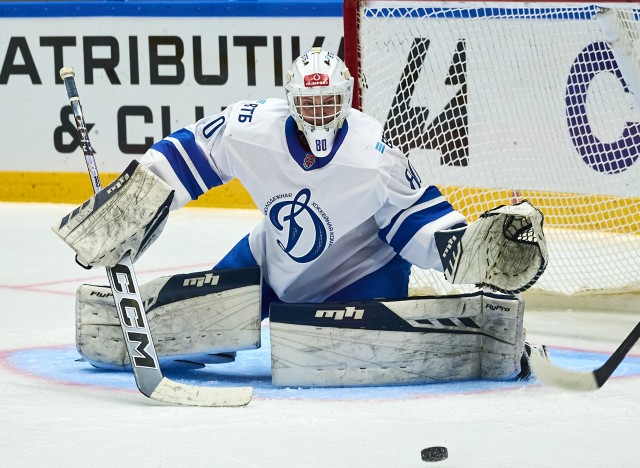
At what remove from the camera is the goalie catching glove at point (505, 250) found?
9.98 ft

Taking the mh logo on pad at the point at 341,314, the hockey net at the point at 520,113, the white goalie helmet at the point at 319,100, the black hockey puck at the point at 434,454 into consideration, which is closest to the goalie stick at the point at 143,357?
the mh logo on pad at the point at 341,314

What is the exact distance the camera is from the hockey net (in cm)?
480

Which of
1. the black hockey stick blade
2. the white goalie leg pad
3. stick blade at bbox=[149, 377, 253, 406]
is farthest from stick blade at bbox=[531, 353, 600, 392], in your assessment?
the white goalie leg pad

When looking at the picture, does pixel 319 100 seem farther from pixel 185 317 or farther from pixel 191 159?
pixel 185 317

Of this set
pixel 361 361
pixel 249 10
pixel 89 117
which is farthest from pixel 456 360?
pixel 89 117

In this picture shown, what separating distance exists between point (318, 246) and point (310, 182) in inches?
7.6

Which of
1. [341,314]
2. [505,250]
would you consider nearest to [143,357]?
[341,314]

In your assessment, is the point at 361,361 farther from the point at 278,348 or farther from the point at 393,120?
the point at 393,120

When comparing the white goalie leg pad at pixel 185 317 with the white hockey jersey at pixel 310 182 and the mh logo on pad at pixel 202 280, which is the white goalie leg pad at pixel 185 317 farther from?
the white hockey jersey at pixel 310 182

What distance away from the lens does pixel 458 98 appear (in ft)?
17.0

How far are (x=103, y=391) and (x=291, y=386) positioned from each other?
18.4 inches

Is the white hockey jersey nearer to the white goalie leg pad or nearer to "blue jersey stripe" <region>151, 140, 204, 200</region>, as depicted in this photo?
"blue jersey stripe" <region>151, 140, 204, 200</region>

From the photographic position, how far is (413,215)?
331 cm

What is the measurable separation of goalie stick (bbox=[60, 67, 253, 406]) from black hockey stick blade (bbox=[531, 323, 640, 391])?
0.69 m
